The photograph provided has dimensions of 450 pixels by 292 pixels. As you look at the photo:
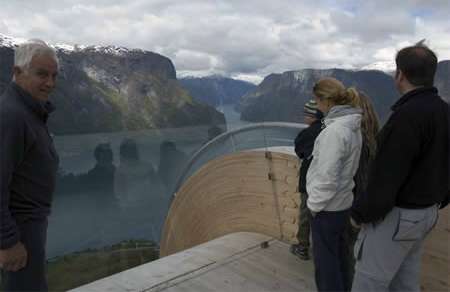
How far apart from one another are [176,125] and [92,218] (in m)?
22.5

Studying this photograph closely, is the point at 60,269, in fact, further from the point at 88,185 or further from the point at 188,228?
the point at 188,228

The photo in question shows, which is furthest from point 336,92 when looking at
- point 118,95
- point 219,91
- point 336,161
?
point 118,95

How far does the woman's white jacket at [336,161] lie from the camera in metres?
2.21

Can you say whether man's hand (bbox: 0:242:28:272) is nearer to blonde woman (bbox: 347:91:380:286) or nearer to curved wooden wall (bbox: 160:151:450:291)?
blonde woman (bbox: 347:91:380:286)

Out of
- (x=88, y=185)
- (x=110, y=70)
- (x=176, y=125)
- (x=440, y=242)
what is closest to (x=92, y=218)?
(x=88, y=185)

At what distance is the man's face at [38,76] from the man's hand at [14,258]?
29.5 inches

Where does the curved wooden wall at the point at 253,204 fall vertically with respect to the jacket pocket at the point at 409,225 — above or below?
below

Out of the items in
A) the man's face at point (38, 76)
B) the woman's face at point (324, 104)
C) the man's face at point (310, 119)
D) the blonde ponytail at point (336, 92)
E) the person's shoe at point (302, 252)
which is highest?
the man's face at point (38, 76)

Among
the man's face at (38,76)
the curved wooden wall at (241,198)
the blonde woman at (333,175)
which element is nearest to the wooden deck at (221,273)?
the curved wooden wall at (241,198)

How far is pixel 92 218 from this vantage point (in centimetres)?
6131

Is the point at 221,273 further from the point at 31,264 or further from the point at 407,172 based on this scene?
the point at 407,172

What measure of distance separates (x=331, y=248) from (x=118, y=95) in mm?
88419

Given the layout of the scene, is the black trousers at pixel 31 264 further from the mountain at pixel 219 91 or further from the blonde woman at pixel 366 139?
the mountain at pixel 219 91

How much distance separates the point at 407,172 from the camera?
1703 mm
